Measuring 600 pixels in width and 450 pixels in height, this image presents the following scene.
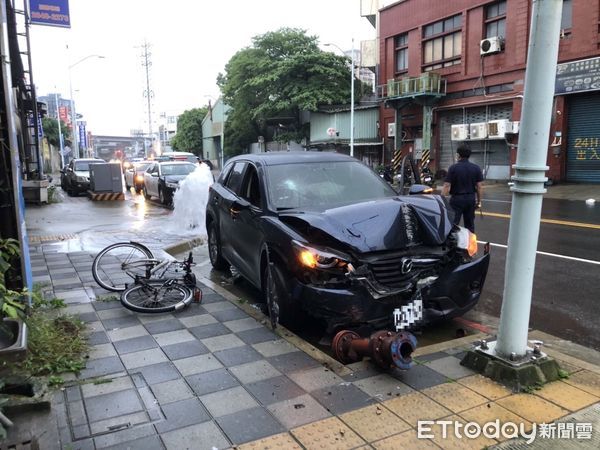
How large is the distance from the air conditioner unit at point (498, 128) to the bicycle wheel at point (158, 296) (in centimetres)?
2160

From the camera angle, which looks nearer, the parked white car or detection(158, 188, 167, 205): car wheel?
the parked white car

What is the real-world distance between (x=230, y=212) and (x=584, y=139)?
20175mm

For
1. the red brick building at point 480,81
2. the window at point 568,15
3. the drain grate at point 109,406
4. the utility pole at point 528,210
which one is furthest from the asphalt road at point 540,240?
the window at point 568,15

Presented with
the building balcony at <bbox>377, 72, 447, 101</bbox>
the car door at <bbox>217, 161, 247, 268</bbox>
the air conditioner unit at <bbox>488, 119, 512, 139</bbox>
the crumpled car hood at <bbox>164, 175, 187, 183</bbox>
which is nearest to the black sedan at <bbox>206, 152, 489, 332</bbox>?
the car door at <bbox>217, 161, 247, 268</bbox>

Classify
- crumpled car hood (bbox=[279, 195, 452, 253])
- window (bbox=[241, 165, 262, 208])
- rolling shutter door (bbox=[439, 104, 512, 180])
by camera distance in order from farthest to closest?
rolling shutter door (bbox=[439, 104, 512, 180])
window (bbox=[241, 165, 262, 208])
crumpled car hood (bbox=[279, 195, 452, 253])

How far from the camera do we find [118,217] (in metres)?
15.1

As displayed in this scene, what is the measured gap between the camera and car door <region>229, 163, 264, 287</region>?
5.50 metres

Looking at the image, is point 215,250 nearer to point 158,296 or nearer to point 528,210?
point 158,296

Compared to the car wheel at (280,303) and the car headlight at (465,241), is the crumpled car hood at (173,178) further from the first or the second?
the car headlight at (465,241)

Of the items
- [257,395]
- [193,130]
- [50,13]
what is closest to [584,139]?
[50,13]

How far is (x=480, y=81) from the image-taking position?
2598 cm

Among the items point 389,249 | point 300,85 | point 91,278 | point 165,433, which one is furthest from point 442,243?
point 300,85

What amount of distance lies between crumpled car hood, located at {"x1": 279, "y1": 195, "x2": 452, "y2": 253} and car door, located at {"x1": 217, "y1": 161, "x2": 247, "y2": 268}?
175 centimetres
